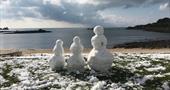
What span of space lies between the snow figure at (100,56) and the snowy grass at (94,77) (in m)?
0.45

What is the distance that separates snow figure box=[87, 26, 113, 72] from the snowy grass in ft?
1.48

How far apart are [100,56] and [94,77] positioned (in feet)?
6.55

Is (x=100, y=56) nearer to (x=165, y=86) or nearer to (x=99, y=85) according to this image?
(x=99, y=85)

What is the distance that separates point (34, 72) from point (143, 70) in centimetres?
800

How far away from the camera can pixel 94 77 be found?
24797 millimetres

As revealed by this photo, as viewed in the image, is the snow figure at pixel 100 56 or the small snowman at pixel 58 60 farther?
the small snowman at pixel 58 60

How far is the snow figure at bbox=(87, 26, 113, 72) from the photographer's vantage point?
26172 millimetres

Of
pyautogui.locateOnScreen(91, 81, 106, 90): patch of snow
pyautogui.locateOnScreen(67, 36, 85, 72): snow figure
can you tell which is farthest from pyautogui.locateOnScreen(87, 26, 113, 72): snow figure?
pyautogui.locateOnScreen(91, 81, 106, 90): patch of snow

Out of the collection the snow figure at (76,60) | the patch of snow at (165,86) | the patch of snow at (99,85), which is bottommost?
the patch of snow at (165,86)

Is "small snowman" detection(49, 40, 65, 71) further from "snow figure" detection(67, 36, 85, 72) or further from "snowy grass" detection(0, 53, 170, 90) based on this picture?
"snow figure" detection(67, 36, 85, 72)

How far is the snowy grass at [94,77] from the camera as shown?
2370 centimetres

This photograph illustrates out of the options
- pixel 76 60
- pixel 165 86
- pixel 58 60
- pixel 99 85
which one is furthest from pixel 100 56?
pixel 165 86

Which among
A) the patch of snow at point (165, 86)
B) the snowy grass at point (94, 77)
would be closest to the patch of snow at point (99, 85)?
the snowy grass at point (94, 77)

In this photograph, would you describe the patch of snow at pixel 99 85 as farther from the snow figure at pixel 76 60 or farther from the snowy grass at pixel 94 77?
the snow figure at pixel 76 60
